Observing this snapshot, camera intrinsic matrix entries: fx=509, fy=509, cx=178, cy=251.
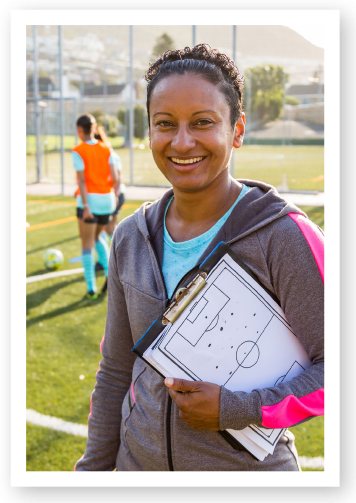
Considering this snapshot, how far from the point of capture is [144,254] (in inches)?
62.1

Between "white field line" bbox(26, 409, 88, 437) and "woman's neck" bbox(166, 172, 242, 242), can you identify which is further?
"white field line" bbox(26, 409, 88, 437)

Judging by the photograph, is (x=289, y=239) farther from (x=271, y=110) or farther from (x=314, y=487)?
(x=271, y=110)

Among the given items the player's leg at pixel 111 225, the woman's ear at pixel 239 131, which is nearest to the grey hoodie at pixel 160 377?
the woman's ear at pixel 239 131

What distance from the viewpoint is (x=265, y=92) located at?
2206 centimetres

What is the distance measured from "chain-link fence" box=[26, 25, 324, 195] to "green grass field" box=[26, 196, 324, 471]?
754 centimetres

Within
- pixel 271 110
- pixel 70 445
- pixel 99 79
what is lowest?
pixel 70 445

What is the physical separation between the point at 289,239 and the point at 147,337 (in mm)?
461

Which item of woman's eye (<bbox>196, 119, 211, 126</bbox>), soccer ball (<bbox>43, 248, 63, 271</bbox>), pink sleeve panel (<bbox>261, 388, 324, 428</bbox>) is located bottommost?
soccer ball (<bbox>43, 248, 63, 271</bbox>)

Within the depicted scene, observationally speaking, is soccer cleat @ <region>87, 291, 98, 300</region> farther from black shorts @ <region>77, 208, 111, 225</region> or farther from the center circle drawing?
the center circle drawing

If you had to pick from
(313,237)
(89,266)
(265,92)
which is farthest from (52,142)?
(313,237)

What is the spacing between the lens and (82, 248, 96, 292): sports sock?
6.12 m

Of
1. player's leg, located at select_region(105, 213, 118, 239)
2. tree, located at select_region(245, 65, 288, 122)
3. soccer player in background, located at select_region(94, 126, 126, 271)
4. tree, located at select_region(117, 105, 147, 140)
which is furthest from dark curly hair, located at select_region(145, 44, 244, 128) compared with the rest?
tree, located at select_region(117, 105, 147, 140)

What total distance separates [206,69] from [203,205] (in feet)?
1.26
